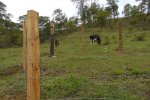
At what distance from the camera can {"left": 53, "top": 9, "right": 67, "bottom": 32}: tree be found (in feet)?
167

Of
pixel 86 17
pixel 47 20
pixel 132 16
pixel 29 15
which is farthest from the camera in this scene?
pixel 86 17

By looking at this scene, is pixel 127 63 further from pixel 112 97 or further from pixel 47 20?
pixel 47 20

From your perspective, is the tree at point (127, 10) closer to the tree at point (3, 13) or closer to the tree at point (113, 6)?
the tree at point (113, 6)

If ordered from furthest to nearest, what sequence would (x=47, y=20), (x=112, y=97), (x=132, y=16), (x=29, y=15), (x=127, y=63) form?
(x=132, y=16)
(x=47, y=20)
(x=127, y=63)
(x=112, y=97)
(x=29, y=15)

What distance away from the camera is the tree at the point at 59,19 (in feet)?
167

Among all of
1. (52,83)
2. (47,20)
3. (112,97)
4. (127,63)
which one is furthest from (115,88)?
(47,20)

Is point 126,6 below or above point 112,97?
above

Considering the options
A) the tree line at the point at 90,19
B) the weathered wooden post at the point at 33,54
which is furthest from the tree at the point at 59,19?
the weathered wooden post at the point at 33,54

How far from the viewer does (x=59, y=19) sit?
172ft

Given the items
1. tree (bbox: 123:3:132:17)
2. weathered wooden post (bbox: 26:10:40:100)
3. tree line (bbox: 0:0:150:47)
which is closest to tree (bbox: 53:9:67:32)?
tree line (bbox: 0:0:150:47)

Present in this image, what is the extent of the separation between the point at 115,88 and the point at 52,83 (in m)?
1.49

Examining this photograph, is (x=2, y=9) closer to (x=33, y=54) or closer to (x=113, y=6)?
(x=113, y=6)

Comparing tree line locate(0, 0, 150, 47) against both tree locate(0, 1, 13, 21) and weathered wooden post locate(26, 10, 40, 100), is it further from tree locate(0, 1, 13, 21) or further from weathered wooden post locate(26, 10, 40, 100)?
weathered wooden post locate(26, 10, 40, 100)

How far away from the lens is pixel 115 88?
28.9 ft
